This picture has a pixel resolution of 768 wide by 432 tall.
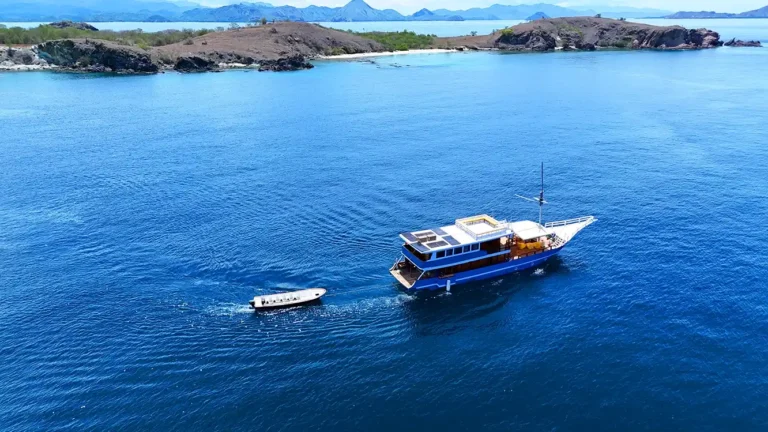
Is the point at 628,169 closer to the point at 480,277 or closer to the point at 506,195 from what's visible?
the point at 506,195

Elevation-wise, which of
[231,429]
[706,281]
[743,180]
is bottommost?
[231,429]

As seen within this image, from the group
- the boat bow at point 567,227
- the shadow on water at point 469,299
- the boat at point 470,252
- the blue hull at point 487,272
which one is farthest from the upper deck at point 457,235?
the boat bow at point 567,227

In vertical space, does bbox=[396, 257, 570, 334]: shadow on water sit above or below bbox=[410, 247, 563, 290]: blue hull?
below

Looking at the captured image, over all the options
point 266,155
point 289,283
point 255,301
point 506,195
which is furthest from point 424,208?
point 266,155

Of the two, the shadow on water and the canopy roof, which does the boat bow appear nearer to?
the canopy roof

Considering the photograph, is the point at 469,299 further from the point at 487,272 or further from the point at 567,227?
the point at 567,227

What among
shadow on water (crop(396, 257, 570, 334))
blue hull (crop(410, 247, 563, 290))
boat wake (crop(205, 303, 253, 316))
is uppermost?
blue hull (crop(410, 247, 563, 290))

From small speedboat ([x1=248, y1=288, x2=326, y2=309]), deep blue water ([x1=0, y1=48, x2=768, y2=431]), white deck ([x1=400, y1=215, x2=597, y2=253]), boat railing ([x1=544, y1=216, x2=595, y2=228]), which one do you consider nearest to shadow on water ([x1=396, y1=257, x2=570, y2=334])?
deep blue water ([x1=0, y1=48, x2=768, y2=431])
